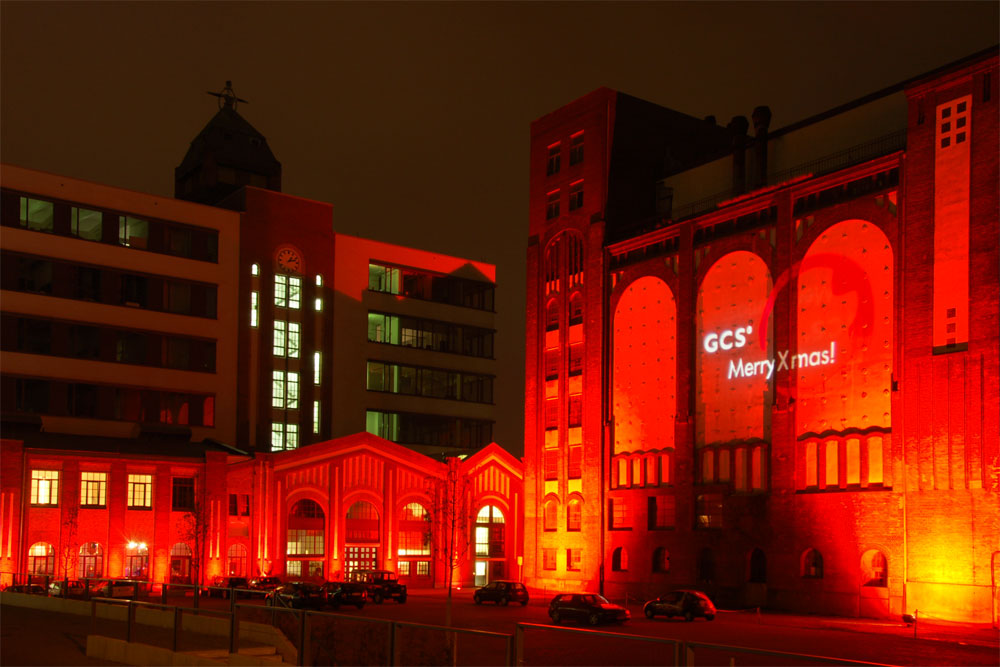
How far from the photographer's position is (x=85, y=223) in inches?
3046

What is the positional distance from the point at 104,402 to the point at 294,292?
1963 centimetres

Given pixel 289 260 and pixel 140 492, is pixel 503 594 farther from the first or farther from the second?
pixel 289 260

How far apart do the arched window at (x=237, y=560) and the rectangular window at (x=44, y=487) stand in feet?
40.3

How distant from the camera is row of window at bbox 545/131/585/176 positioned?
7456 cm

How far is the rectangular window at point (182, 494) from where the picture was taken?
2808 inches

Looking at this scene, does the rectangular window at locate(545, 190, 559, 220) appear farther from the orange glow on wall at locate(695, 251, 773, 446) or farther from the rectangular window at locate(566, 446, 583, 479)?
the rectangular window at locate(566, 446, 583, 479)

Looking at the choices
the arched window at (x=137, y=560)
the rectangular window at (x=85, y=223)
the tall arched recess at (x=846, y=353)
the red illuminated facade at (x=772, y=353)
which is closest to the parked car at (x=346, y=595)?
the red illuminated facade at (x=772, y=353)

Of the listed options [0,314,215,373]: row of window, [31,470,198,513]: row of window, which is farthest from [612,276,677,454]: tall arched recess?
[0,314,215,373]: row of window

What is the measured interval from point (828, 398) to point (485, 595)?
68.4ft

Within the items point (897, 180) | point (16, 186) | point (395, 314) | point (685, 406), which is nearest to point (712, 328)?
point (685, 406)

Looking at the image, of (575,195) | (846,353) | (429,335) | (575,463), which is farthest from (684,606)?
(429,335)

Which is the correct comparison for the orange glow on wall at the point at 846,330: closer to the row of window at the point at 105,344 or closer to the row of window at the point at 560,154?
the row of window at the point at 560,154

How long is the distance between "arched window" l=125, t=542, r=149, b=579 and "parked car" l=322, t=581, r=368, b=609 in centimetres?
2110

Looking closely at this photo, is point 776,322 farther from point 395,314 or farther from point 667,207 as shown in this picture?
point 395,314
